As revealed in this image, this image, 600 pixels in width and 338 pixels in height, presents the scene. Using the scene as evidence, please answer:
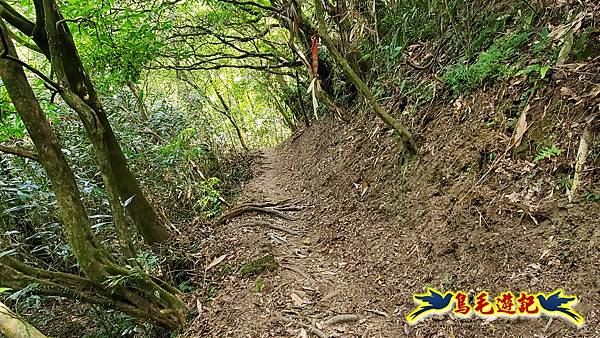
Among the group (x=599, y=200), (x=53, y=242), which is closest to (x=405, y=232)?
(x=599, y=200)

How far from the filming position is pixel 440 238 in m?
3.74

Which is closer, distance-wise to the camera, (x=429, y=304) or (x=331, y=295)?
(x=429, y=304)

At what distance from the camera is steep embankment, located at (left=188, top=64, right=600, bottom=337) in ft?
8.94

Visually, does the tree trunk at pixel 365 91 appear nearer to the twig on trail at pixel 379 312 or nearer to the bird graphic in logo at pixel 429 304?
the bird graphic in logo at pixel 429 304

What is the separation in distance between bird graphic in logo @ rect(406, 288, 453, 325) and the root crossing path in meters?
0.16

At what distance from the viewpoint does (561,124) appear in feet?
10.2

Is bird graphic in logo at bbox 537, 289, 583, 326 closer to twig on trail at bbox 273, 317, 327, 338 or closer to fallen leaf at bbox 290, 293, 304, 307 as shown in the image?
twig on trail at bbox 273, 317, 327, 338

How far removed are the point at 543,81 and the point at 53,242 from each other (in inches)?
257

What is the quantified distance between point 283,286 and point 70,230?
2286 mm

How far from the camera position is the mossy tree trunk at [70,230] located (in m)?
3.11

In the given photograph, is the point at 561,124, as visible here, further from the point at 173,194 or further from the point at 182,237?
the point at 173,194

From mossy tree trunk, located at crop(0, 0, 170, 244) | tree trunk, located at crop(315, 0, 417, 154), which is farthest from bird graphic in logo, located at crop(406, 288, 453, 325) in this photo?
mossy tree trunk, located at crop(0, 0, 170, 244)

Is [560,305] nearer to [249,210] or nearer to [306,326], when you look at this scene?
[306,326]

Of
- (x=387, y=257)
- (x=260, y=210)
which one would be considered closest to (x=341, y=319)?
(x=387, y=257)
